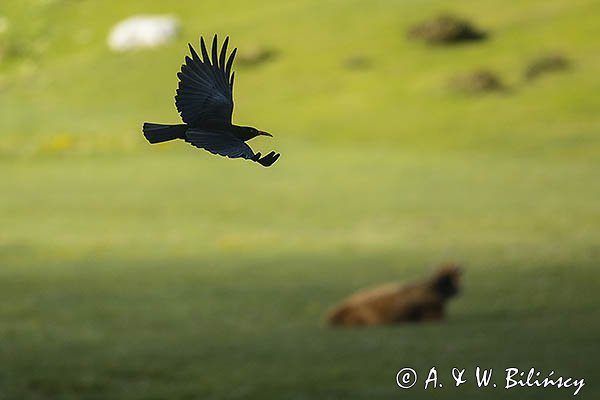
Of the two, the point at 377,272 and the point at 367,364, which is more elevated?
the point at 377,272

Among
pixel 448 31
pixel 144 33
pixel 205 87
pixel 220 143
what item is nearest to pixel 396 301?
pixel 205 87

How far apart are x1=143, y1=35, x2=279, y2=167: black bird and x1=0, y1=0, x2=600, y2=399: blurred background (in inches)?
549

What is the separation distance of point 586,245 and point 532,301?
10.7m

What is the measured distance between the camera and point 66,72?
289 feet

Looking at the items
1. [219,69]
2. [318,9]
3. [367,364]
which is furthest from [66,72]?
[219,69]

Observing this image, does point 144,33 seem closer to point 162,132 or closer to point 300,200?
point 300,200

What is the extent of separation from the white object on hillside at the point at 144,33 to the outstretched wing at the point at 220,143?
86.1 metres

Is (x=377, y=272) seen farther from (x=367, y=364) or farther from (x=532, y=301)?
(x=367, y=364)

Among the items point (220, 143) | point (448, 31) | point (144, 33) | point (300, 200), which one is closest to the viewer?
point (220, 143)

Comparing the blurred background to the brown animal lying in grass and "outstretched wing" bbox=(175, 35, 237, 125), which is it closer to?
the brown animal lying in grass

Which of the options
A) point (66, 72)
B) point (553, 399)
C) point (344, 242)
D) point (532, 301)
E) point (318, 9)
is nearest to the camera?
point (553, 399)

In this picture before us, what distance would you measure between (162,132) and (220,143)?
0.42 m

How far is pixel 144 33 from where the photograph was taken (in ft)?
290

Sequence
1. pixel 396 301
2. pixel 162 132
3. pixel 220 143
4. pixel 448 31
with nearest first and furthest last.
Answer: pixel 220 143 < pixel 162 132 < pixel 396 301 < pixel 448 31
